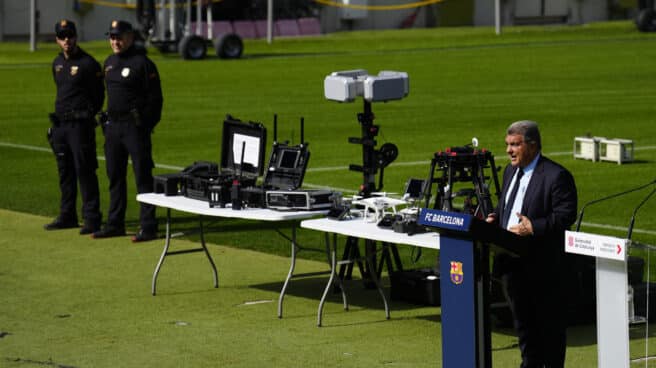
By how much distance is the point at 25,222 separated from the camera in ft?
55.5

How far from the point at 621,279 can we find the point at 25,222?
10299 mm

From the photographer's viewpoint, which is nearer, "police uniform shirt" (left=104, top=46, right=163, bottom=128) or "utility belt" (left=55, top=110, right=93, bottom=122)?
"police uniform shirt" (left=104, top=46, right=163, bottom=128)

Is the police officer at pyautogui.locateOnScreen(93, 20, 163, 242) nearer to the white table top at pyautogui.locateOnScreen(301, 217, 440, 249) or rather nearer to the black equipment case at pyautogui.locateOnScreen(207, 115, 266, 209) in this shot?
the black equipment case at pyautogui.locateOnScreen(207, 115, 266, 209)

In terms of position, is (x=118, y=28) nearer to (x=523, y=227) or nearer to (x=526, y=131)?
(x=526, y=131)

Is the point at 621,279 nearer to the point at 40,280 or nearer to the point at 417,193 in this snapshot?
the point at 417,193

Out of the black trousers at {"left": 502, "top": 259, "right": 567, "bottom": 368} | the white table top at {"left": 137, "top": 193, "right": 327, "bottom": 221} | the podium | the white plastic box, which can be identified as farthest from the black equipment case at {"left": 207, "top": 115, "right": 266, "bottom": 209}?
the white plastic box

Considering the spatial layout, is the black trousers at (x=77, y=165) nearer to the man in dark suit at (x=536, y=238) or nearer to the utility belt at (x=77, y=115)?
the utility belt at (x=77, y=115)

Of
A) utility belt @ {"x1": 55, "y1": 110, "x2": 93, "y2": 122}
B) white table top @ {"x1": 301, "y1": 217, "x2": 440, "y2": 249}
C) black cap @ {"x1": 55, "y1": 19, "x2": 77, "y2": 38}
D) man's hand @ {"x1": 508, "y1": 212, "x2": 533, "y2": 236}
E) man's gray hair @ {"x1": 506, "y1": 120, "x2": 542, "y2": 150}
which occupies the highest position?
black cap @ {"x1": 55, "y1": 19, "x2": 77, "y2": 38}

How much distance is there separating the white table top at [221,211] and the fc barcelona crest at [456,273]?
129 inches

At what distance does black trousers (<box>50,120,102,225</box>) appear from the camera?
1602 cm

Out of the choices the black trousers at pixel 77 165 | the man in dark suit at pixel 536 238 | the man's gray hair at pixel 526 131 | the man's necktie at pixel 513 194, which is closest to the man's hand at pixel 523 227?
the man in dark suit at pixel 536 238

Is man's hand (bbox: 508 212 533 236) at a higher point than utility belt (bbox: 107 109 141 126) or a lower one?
lower

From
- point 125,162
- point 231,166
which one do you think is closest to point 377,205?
Result: point 231,166

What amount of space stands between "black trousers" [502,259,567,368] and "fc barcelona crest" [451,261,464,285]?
76cm
